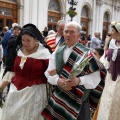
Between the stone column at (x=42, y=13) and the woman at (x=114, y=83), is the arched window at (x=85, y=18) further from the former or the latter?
the woman at (x=114, y=83)

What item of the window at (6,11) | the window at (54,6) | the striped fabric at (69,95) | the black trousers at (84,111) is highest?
the window at (54,6)

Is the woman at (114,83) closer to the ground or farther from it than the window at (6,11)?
closer to the ground

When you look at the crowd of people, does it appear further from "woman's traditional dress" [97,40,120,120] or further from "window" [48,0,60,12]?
"window" [48,0,60,12]

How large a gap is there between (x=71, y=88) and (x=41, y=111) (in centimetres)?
50

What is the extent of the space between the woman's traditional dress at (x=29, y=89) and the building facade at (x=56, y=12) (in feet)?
35.3

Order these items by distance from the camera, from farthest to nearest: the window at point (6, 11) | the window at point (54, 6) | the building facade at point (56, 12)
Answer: the window at point (54, 6), the building facade at point (56, 12), the window at point (6, 11)

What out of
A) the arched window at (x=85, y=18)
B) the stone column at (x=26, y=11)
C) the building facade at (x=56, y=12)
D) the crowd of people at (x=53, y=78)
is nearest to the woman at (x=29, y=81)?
the crowd of people at (x=53, y=78)

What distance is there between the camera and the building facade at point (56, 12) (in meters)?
13.5

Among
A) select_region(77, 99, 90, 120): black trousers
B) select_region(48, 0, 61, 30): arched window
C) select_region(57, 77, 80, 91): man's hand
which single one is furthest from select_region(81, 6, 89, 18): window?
select_region(57, 77, 80, 91): man's hand

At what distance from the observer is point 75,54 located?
225 centimetres

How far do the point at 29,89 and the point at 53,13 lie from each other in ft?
47.7

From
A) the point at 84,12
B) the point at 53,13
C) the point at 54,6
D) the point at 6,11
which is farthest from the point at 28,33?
the point at 84,12

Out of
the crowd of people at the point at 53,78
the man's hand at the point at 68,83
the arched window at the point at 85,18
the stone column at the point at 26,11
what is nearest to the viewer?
the man's hand at the point at 68,83

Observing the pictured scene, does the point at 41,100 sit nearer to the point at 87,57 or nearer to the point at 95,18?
the point at 87,57
